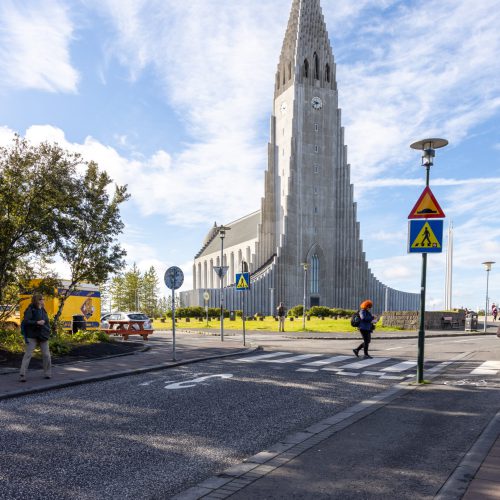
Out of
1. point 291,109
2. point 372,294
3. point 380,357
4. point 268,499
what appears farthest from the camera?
point 372,294

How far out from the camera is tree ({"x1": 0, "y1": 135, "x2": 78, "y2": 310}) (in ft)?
47.4

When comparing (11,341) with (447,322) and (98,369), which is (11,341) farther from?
(447,322)

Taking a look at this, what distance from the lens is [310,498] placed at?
4.28 m

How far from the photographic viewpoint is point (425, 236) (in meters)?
10.4

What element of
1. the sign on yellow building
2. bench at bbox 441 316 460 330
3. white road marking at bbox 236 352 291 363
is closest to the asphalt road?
white road marking at bbox 236 352 291 363

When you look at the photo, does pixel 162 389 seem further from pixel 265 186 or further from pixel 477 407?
pixel 265 186

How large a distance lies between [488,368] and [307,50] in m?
68.8

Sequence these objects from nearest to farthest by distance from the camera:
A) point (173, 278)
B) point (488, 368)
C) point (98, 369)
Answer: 1. point (98, 369)
2. point (488, 368)
3. point (173, 278)

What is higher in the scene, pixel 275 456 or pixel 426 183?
pixel 426 183

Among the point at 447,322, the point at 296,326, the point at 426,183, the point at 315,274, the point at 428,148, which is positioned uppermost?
the point at 428,148

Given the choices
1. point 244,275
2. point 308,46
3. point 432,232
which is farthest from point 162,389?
point 308,46

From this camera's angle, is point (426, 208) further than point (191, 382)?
No

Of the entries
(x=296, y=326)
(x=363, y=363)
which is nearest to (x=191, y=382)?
(x=363, y=363)

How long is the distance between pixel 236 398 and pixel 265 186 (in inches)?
2707
